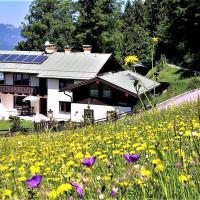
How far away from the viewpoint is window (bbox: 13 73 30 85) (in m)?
43.4

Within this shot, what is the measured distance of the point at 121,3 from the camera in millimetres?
58812

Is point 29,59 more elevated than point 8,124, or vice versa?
point 29,59

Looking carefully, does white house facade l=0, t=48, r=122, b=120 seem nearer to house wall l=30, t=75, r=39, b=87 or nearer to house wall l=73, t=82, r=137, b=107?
house wall l=30, t=75, r=39, b=87

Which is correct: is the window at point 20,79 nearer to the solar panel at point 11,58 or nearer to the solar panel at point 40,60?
the solar panel at point 40,60

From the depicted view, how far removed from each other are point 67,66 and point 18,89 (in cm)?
598

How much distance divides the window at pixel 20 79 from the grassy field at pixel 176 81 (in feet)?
41.9

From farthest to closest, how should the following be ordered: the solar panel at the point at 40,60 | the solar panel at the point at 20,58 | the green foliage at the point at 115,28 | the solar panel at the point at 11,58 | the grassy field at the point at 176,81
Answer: the green foliage at the point at 115,28 < the solar panel at the point at 11,58 < the solar panel at the point at 20,58 < the solar panel at the point at 40,60 < the grassy field at the point at 176,81

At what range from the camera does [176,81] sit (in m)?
41.7

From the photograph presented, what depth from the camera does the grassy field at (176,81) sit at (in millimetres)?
37750

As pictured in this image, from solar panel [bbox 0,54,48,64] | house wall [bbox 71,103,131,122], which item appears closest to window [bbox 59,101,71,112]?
house wall [bbox 71,103,131,122]

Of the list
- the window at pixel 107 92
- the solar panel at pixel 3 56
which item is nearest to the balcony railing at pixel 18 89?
the solar panel at pixel 3 56

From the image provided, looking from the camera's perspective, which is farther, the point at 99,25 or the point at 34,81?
the point at 99,25

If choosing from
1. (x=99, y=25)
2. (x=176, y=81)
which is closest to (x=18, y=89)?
(x=176, y=81)

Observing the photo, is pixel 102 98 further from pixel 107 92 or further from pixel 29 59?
pixel 29 59
